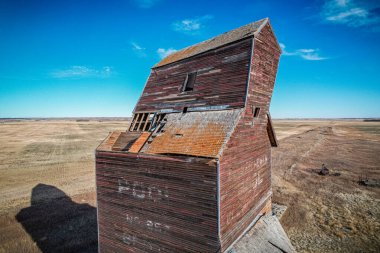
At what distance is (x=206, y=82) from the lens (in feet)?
44.9

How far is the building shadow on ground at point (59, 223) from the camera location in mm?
14258

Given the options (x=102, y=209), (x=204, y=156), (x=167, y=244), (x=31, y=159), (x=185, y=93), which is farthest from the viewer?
(x=31, y=159)

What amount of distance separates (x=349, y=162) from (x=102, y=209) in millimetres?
38177

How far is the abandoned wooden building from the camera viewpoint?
387 inches

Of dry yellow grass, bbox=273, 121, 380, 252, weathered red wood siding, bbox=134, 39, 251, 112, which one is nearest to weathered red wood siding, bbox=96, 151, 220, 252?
weathered red wood siding, bbox=134, 39, 251, 112

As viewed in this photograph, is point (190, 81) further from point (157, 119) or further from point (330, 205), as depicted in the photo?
point (330, 205)

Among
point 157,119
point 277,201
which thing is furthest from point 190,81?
point 277,201

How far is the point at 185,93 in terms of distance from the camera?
568 inches

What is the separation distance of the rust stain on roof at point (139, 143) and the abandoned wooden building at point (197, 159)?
0.06 m

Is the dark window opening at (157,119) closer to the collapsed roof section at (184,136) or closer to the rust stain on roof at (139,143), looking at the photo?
the collapsed roof section at (184,136)

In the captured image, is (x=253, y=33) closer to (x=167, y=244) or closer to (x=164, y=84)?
(x=164, y=84)

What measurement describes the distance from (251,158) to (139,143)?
678cm

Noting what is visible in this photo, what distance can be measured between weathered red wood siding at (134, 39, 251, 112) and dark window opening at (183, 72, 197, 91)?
28cm

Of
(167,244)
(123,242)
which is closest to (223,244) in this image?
(167,244)
